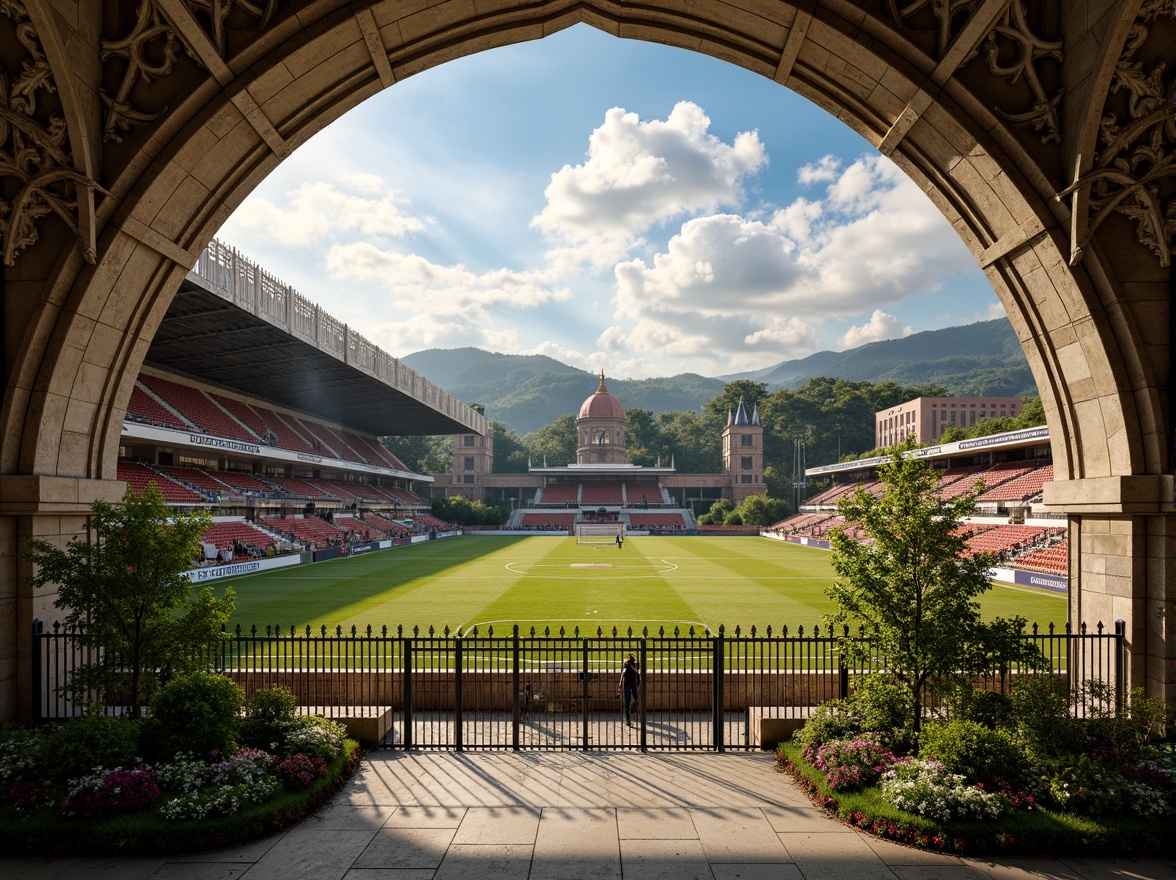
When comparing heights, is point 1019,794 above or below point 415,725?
above

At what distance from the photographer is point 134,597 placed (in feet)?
29.9

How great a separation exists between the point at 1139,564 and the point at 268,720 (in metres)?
13.1

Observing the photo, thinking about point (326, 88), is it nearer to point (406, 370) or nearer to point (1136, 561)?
point (1136, 561)

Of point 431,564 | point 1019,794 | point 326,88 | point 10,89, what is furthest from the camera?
point 431,564

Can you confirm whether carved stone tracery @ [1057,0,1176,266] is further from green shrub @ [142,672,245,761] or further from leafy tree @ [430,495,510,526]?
leafy tree @ [430,495,510,526]

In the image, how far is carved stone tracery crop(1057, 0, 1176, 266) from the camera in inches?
340

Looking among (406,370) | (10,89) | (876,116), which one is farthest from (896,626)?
(406,370)

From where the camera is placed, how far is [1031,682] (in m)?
9.28

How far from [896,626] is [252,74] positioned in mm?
12015

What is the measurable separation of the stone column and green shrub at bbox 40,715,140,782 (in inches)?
548

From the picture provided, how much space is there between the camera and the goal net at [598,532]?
2354 inches

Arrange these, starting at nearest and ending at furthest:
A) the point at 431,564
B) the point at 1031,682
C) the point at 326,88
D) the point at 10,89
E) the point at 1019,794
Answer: the point at 1019,794 < the point at 10,89 < the point at 1031,682 < the point at 326,88 < the point at 431,564

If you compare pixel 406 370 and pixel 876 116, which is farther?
pixel 406 370

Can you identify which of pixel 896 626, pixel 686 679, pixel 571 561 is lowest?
pixel 571 561
